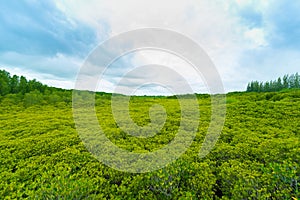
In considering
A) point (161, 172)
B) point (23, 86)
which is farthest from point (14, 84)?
point (161, 172)

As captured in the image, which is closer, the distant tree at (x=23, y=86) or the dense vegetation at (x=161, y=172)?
the dense vegetation at (x=161, y=172)

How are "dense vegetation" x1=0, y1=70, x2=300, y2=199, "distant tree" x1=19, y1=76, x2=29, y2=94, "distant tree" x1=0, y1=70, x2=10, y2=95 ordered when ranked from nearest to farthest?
"dense vegetation" x1=0, y1=70, x2=300, y2=199 → "distant tree" x1=0, y1=70, x2=10, y2=95 → "distant tree" x1=19, y1=76, x2=29, y2=94

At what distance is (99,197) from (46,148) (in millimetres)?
4172

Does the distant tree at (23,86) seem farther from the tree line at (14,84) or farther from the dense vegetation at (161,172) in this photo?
the dense vegetation at (161,172)

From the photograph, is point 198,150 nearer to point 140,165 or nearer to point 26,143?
point 140,165

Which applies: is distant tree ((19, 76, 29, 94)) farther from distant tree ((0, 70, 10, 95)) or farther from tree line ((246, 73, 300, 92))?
tree line ((246, 73, 300, 92))

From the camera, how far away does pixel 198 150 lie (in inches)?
252

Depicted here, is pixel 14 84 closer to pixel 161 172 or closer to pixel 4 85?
pixel 4 85

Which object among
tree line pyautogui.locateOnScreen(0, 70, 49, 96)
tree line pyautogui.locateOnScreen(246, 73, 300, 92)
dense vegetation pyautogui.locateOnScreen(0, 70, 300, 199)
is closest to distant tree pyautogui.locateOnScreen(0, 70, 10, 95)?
tree line pyautogui.locateOnScreen(0, 70, 49, 96)

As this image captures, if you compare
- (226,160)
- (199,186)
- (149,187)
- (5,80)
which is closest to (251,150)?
(226,160)

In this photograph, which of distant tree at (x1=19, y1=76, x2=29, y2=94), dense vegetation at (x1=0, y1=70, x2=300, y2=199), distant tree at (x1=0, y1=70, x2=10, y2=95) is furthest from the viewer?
distant tree at (x1=19, y1=76, x2=29, y2=94)

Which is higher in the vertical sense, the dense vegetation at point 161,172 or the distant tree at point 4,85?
the distant tree at point 4,85

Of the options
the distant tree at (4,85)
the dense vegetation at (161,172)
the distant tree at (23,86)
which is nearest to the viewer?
the dense vegetation at (161,172)

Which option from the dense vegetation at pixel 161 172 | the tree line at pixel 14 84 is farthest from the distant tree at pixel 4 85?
the dense vegetation at pixel 161 172
